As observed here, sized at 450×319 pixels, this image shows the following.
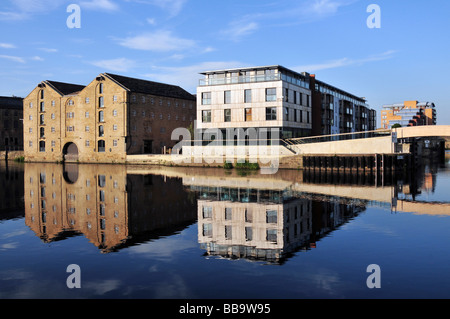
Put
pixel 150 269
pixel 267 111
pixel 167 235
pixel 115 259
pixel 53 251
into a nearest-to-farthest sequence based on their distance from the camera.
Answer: pixel 150 269 < pixel 115 259 < pixel 53 251 < pixel 167 235 < pixel 267 111

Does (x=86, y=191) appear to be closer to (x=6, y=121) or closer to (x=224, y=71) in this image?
(x=224, y=71)

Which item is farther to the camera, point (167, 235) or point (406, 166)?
point (406, 166)

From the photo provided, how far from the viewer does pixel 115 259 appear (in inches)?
474

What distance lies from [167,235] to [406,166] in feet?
134

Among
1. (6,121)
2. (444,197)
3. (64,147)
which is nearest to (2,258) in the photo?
(444,197)

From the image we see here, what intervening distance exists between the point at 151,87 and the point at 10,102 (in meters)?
49.9

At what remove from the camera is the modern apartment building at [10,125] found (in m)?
95.0

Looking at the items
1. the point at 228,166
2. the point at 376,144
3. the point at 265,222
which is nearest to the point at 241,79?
the point at 228,166

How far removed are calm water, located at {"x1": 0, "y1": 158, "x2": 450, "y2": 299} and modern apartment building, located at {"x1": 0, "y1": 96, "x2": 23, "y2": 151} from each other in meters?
80.6

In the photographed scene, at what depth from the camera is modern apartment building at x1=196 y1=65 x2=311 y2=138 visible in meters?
54.7

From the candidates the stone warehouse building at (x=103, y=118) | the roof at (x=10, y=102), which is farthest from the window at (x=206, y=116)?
the roof at (x=10, y=102)

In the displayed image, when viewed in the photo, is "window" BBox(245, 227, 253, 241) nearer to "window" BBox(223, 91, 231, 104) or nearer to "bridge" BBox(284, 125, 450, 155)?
"bridge" BBox(284, 125, 450, 155)

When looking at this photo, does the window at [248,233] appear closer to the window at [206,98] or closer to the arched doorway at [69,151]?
the window at [206,98]
